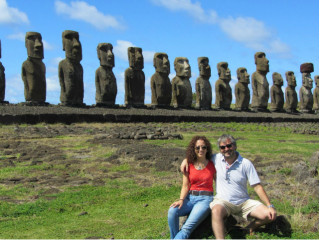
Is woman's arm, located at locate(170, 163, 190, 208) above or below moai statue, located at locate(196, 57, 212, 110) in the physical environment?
below

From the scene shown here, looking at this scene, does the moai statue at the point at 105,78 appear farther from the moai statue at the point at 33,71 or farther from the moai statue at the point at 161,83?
the moai statue at the point at 161,83

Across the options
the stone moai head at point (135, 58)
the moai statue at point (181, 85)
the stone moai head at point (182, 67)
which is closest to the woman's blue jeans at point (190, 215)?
the stone moai head at point (135, 58)

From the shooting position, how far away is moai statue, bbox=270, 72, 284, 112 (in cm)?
3008

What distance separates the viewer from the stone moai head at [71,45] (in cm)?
1828

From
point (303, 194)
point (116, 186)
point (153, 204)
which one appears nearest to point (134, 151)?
point (116, 186)

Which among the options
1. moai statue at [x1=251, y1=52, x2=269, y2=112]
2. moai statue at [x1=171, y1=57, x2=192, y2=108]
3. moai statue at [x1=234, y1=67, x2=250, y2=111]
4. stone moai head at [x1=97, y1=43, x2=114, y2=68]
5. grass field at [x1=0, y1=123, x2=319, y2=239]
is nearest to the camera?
grass field at [x1=0, y1=123, x2=319, y2=239]

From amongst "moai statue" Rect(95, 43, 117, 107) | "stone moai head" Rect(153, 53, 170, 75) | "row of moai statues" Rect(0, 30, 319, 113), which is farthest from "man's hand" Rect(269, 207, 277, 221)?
"stone moai head" Rect(153, 53, 170, 75)

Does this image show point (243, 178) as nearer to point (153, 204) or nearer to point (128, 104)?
point (153, 204)

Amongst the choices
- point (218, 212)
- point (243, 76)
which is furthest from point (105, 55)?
point (218, 212)

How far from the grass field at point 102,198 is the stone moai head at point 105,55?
10.7 m

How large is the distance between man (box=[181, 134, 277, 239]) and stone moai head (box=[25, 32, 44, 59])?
574 inches

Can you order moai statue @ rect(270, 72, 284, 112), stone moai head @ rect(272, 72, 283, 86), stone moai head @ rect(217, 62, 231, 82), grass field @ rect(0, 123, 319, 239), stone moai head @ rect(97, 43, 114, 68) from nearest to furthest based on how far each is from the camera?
grass field @ rect(0, 123, 319, 239)
stone moai head @ rect(97, 43, 114, 68)
stone moai head @ rect(217, 62, 231, 82)
moai statue @ rect(270, 72, 284, 112)
stone moai head @ rect(272, 72, 283, 86)

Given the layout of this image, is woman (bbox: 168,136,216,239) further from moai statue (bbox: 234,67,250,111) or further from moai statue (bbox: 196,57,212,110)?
moai statue (bbox: 234,67,250,111)

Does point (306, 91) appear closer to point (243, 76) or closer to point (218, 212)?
point (243, 76)
